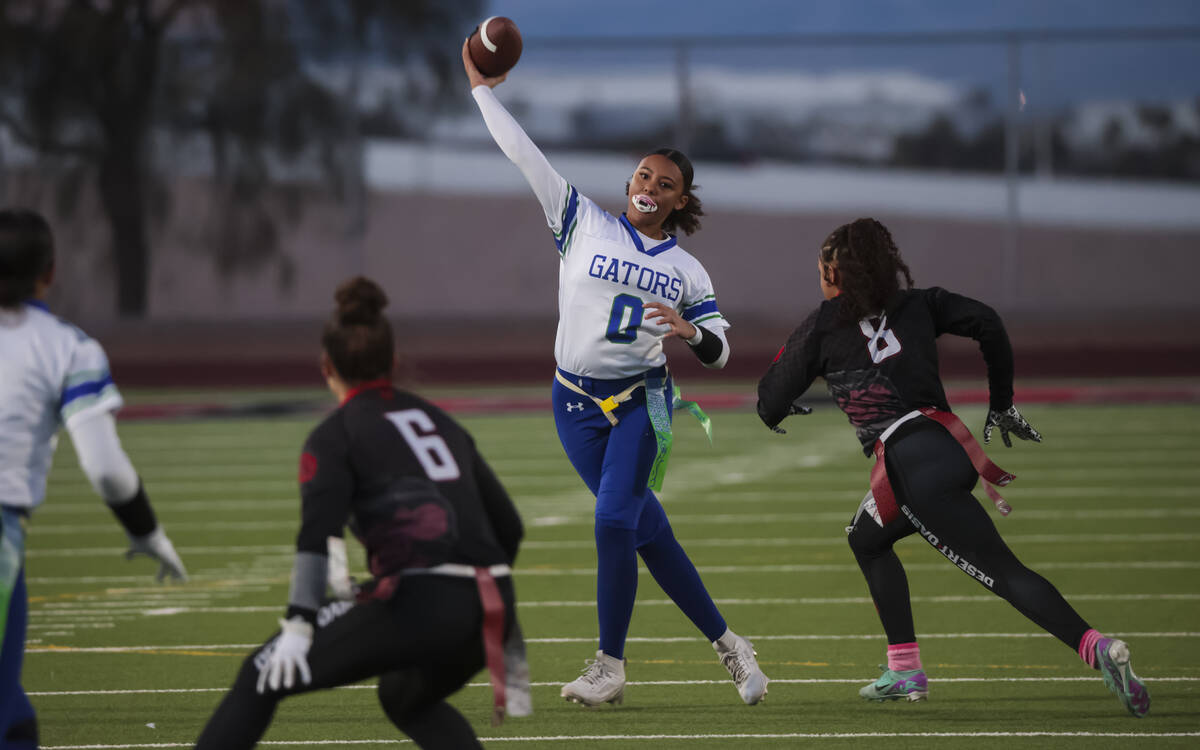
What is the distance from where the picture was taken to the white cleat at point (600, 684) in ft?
19.1

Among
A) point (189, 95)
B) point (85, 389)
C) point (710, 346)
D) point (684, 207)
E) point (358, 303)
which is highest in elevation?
point (189, 95)

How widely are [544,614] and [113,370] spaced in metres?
17.9

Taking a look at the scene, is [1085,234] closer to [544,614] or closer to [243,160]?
[243,160]

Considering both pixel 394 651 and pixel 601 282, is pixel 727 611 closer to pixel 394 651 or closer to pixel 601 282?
pixel 601 282

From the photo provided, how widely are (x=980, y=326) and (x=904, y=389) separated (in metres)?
0.35

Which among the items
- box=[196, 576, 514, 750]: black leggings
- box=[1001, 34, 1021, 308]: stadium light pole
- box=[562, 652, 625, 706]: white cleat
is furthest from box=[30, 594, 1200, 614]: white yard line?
box=[1001, 34, 1021, 308]: stadium light pole

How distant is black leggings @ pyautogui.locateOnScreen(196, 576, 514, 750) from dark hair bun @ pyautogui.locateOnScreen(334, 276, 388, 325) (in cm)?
67

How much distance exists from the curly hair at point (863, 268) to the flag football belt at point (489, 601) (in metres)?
2.03

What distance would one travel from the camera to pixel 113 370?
24.3m

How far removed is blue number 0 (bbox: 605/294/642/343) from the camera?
597 cm

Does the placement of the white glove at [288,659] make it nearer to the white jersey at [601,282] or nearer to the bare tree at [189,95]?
the white jersey at [601,282]

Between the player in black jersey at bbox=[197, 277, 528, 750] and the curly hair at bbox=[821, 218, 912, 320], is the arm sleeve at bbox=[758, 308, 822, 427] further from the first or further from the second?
the player in black jersey at bbox=[197, 277, 528, 750]

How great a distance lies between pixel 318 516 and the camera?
3932mm

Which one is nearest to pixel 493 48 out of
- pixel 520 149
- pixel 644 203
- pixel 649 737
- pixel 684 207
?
pixel 520 149
